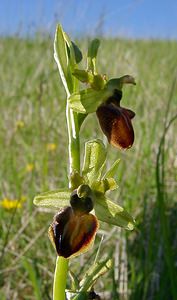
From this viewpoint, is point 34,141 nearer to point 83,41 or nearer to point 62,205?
point 62,205

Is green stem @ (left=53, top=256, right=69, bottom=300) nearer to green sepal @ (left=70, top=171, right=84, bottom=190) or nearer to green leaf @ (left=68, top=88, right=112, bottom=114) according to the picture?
green sepal @ (left=70, top=171, right=84, bottom=190)

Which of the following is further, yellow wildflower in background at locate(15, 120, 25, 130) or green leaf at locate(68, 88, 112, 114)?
yellow wildflower in background at locate(15, 120, 25, 130)

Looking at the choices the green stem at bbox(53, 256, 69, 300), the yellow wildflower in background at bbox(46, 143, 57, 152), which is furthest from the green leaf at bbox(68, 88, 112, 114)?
the yellow wildflower in background at bbox(46, 143, 57, 152)

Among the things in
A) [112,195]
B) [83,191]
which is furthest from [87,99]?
[112,195]

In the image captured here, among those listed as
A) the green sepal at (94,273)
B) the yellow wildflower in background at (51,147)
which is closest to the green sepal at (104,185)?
the green sepal at (94,273)

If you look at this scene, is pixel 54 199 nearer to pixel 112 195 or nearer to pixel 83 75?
pixel 83 75

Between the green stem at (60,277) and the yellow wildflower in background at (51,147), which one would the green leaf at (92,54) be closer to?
the green stem at (60,277)
